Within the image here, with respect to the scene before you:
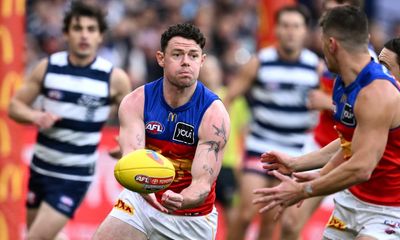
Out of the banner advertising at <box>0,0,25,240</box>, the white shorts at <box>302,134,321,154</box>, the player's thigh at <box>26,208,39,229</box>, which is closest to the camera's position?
the player's thigh at <box>26,208,39,229</box>

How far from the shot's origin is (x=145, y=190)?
22.5 ft

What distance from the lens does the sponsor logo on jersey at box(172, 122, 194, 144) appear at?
7.38 metres

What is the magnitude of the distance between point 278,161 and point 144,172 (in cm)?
115

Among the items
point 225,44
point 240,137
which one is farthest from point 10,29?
point 225,44

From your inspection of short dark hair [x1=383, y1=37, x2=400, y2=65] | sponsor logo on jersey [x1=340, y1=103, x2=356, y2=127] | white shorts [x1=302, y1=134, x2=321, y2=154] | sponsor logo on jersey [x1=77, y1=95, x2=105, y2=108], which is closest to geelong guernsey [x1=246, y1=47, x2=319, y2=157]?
white shorts [x1=302, y1=134, x2=321, y2=154]

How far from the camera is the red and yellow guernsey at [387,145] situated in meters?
6.80

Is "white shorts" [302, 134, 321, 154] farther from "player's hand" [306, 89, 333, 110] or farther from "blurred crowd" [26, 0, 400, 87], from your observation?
"blurred crowd" [26, 0, 400, 87]

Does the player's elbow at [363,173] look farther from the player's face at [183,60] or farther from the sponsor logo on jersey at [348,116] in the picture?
the player's face at [183,60]

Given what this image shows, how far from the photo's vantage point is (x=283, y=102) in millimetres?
11664

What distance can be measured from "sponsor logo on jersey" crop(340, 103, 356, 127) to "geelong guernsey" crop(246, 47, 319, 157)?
4.62 metres

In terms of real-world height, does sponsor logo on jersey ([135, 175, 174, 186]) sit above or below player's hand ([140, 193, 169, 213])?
above

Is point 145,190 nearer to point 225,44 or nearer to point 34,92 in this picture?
point 34,92

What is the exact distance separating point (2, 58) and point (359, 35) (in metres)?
5.26

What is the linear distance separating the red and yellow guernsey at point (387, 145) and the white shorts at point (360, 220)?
61mm
